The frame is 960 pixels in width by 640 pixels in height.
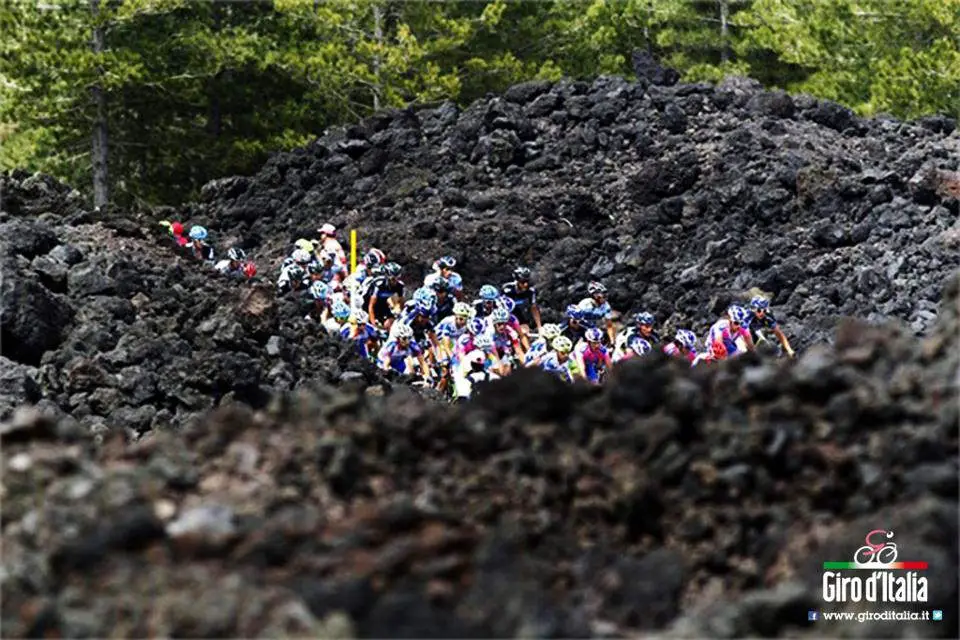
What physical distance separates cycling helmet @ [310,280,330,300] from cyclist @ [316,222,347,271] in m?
1.71

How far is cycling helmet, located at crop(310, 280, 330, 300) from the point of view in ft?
99.1

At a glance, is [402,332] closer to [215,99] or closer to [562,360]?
[562,360]

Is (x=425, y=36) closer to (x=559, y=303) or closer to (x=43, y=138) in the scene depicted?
(x=43, y=138)

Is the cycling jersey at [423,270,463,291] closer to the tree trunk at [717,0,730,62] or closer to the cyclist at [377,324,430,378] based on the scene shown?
the cyclist at [377,324,430,378]

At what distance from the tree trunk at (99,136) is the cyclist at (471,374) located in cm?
2147

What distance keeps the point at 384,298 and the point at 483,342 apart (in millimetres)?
5003

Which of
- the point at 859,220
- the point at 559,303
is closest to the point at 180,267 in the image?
the point at 559,303

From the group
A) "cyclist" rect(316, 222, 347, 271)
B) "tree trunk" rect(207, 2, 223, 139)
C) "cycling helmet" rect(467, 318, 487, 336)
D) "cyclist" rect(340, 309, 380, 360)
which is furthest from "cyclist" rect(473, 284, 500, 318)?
"tree trunk" rect(207, 2, 223, 139)

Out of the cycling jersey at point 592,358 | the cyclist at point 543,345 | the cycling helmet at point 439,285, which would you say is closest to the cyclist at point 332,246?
the cycling helmet at point 439,285

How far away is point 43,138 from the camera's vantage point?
45062mm

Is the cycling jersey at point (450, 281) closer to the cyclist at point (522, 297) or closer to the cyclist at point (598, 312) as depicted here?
the cyclist at point (522, 297)

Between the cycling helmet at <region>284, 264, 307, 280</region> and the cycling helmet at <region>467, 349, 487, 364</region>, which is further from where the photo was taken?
the cycling helmet at <region>284, 264, 307, 280</region>

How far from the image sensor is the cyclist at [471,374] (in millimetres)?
23141

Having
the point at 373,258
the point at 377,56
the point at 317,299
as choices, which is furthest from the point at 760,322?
the point at 377,56
